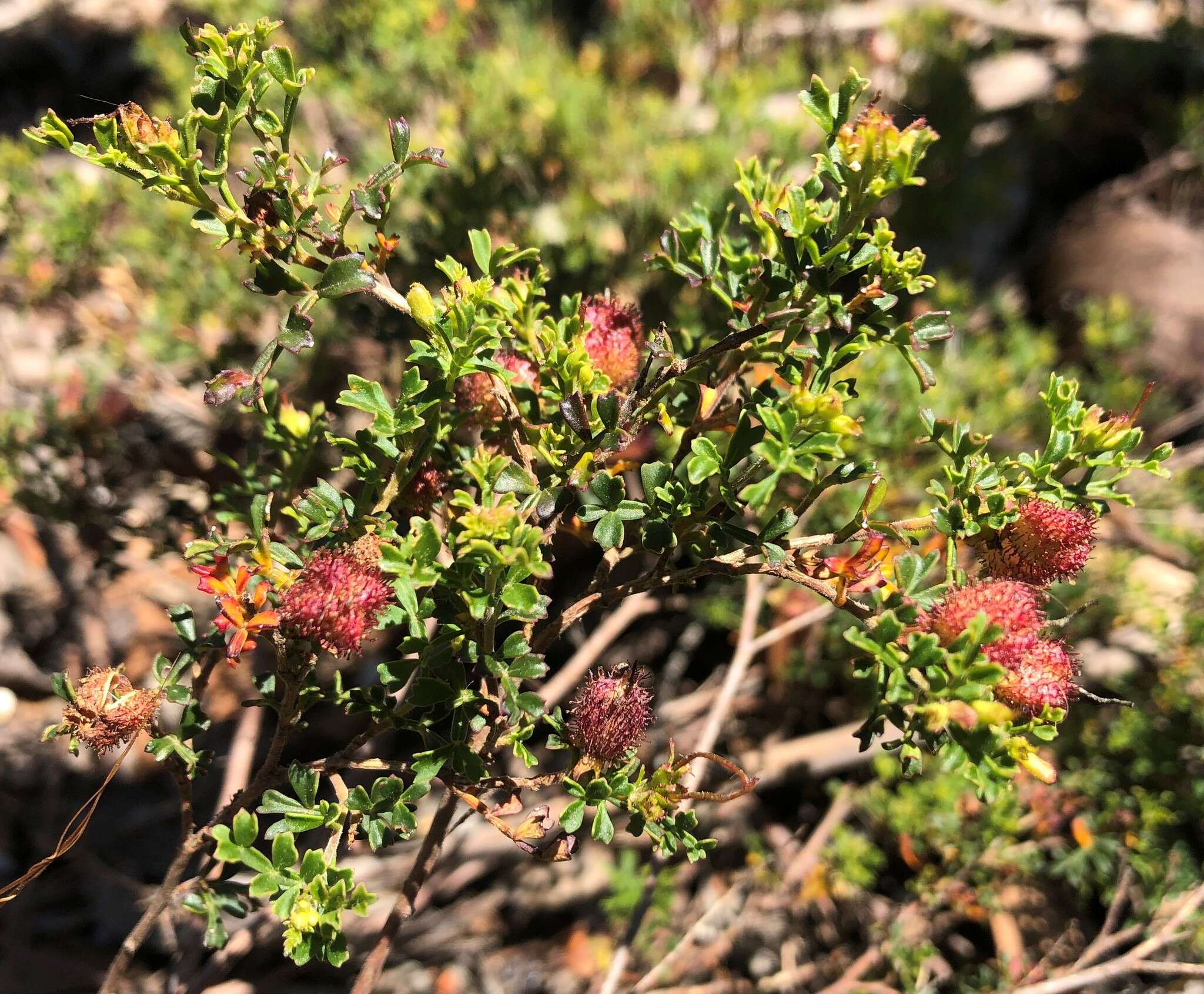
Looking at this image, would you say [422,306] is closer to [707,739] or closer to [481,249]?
[481,249]

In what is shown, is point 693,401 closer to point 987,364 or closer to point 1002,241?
point 987,364

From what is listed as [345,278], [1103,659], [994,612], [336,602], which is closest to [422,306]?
[345,278]

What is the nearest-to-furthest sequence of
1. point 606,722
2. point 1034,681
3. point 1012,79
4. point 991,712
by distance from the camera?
1. point 991,712
2. point 1034,681
3. point 606,722
4. point 1012,79

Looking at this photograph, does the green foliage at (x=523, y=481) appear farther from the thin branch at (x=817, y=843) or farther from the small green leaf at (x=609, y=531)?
the thin branch at (x=817, y=843)

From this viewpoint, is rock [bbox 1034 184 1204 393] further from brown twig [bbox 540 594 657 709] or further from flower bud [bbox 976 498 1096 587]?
flower bud [bbox 976 498 1096 587]

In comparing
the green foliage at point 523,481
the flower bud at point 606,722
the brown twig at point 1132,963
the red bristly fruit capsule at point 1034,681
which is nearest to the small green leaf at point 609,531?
the green foliage at point 523,481

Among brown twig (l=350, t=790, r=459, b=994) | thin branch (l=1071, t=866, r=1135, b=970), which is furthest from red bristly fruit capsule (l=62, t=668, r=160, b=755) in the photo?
thin branch (l=1071, t=866, r=1135, b=970)
